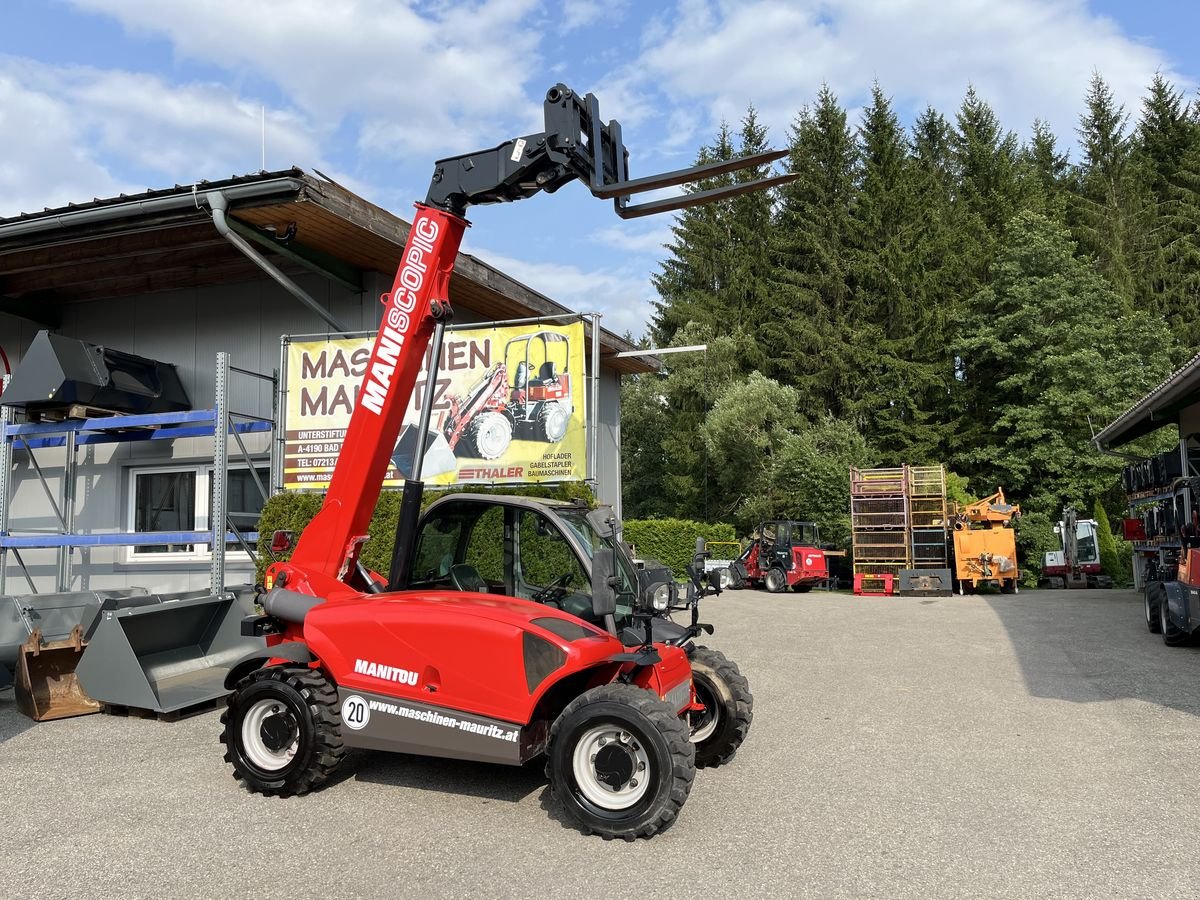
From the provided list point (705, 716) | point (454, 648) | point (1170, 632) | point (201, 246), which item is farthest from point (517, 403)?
point (1170, 632)

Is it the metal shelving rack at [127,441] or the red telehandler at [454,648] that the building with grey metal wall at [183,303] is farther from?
the red telehandler at [454,648]

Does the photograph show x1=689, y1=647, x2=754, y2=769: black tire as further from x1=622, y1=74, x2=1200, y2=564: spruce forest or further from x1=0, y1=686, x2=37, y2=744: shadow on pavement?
x1=622, y1=74, x2=1200, y2=564: spruce forest

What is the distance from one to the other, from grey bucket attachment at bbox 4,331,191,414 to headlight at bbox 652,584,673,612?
8.98 m

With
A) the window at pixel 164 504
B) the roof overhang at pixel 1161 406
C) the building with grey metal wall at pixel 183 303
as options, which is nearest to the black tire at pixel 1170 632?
the roof overhang at pixel 1161 406

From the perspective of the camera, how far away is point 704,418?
35.7m

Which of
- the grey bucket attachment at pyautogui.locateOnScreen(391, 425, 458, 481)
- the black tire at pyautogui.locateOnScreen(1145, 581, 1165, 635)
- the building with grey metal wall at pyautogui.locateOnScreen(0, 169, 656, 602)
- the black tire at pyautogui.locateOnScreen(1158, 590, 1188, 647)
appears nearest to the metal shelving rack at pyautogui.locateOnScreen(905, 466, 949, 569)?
the black tire at pyautogui.locateOnScreen(1145, 581, 1165, 635)

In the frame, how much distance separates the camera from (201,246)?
11219mm

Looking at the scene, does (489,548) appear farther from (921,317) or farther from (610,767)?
(921,317)

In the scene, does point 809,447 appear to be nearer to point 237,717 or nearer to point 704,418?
point 704,418

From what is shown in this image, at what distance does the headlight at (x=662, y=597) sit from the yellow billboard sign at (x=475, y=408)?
505 centimetres

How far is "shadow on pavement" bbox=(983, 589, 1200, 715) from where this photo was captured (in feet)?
27.2

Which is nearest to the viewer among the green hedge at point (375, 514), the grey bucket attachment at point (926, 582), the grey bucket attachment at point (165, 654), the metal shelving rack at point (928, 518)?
the grey bucket attachment at point (165, 654)

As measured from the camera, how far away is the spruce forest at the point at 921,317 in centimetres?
3006

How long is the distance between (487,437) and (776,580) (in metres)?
15.2
